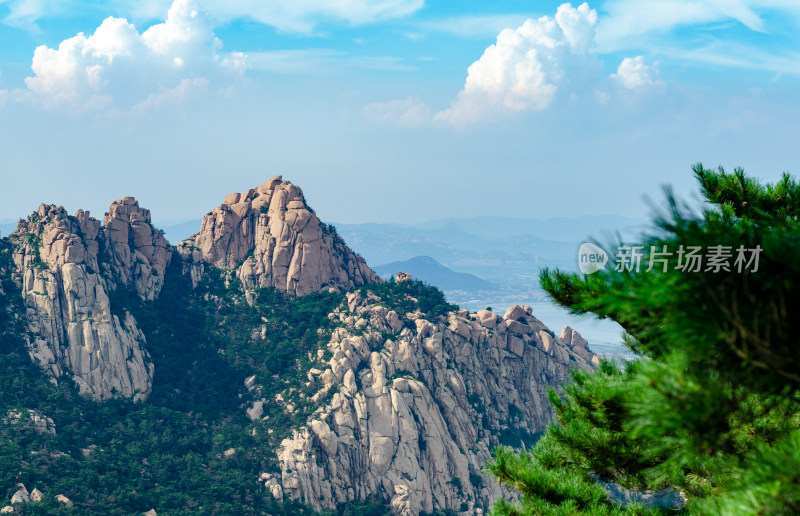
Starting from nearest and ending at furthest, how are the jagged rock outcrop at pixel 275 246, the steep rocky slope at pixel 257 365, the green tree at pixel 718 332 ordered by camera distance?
the green tree at pixel 718 332, the steep rocky slope at pixel 257 365, the jagged rock outcrop at pixel 275 246

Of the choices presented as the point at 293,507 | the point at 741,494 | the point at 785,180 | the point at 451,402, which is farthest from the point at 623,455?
the point at 451,402

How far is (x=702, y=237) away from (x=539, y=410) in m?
48.0

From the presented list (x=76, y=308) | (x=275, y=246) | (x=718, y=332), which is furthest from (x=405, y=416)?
(x=718, y=332)

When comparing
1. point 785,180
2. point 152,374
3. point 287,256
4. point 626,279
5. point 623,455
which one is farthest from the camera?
point 287,256

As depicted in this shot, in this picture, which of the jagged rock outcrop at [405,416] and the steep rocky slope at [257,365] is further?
the jagged rock outcrop at [405,416]

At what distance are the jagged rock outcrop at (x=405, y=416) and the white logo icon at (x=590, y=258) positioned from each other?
3216 centimetres

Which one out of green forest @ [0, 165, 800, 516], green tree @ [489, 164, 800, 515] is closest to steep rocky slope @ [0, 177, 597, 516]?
green forest @ [0, 165, 800, 516]

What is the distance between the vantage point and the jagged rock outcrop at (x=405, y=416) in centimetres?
3678

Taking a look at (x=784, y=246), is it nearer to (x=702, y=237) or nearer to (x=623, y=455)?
(x=702, y=237)

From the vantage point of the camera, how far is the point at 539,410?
160ft

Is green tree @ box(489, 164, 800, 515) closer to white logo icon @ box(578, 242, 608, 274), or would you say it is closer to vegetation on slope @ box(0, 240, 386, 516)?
white logo icon @ box(578, 242, 608, 274)

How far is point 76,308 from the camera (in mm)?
37594

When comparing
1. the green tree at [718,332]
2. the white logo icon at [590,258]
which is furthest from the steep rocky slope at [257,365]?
the green tree at [718,332]

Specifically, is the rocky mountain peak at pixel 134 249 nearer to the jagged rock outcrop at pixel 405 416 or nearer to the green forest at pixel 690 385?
the jagged rock outcrop at pixel 405 416
